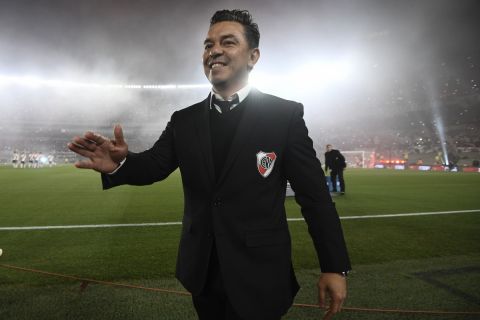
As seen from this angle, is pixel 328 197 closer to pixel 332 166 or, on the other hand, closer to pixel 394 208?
pixel 394 208

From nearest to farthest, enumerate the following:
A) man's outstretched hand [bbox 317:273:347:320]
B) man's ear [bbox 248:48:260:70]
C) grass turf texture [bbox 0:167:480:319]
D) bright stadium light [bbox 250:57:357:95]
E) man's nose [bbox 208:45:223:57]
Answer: man's outstretched hand [bbox 317:273:347:320] < man's nose [bbox 208:45:223:57] < man's ear [bbox 248:48:260:70] < grass turf texture [bbox 0:167:480:319] < bright stadium light [bbox 250:57:357:95]

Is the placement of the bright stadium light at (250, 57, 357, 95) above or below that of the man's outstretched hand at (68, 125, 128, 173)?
above

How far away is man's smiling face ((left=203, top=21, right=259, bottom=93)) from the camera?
1833mm

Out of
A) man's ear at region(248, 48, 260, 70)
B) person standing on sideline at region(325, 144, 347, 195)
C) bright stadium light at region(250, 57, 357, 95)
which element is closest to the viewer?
man's ear at region(248, 48, 260, 70)

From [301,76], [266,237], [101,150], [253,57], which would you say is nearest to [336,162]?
[253,57]

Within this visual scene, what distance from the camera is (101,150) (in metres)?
1.80

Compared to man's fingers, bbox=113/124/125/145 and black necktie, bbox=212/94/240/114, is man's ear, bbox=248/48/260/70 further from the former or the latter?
man's fingers, bbox=113/124/125/145

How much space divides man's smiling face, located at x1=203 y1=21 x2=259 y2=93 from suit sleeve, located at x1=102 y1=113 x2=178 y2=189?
0.41m

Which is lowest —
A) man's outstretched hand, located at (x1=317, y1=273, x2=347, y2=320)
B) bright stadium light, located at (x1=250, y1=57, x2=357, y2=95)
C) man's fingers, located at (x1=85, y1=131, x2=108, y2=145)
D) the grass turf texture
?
the grass turf texture

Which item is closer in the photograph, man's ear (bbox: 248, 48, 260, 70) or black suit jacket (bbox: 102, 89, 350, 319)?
black suit jacket (bbox: 102, 89, 350, 319)

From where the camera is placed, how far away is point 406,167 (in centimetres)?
4062

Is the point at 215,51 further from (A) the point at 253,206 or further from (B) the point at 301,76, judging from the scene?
(B) the point at 301,76

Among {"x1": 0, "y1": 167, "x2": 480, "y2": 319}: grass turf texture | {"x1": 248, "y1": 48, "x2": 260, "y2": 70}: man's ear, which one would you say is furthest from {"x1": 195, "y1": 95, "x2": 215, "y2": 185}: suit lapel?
{"x1": 0, "y1": 167, "x2": 480, "y2": 319}: grass turf texture

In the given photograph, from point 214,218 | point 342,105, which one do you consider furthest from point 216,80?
point 342,105
